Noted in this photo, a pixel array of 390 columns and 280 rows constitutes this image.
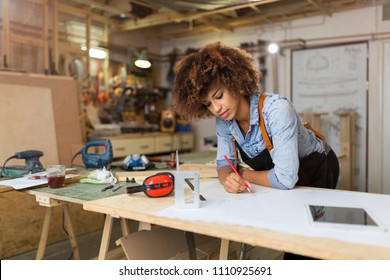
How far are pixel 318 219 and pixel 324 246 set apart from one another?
0.20 m

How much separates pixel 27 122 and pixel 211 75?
2.27 metres

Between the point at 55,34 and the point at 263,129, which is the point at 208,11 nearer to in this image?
the point at 55,34

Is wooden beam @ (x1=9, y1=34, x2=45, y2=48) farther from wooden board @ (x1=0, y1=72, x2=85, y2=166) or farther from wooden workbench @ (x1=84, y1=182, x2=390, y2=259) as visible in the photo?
wooden workbench @ (x1=84, y1=182, x2=390, y2=259)

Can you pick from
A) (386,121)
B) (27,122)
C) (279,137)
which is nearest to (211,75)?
(279,137)

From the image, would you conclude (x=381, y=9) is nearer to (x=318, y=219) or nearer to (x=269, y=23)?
(x=269, y=23)

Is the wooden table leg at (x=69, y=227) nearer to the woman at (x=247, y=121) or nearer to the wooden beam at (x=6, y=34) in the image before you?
the woman at (x=247, y=121)

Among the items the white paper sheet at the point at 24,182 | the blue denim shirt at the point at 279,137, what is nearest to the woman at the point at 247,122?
the blue denim shirt at the point at 279,137

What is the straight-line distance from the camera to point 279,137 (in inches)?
54.9

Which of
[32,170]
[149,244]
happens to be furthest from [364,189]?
[32,170]

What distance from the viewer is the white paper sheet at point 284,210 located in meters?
0.96

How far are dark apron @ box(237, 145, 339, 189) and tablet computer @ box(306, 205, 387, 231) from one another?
46 centimetres

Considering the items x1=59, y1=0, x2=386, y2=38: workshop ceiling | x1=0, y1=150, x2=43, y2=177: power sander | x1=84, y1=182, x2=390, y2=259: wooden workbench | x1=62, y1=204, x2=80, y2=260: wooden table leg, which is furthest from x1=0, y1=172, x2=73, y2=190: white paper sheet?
x1=59, y1=0, x2=386, y2=38: workshop ceiling

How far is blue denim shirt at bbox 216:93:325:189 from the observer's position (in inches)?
54.7
